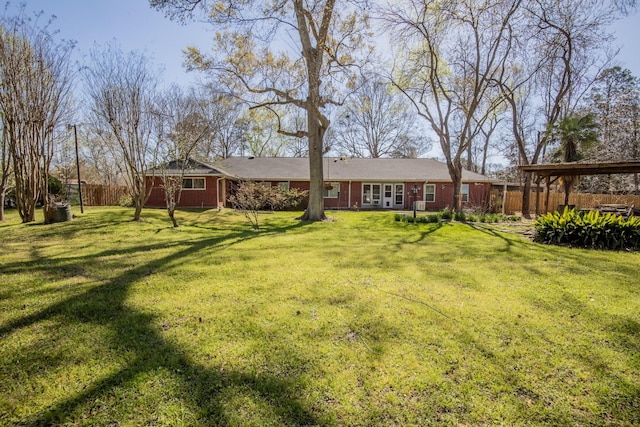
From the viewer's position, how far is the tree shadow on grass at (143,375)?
2.01m

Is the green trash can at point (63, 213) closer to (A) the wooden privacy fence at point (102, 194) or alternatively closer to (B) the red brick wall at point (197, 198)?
(B) the red brick wall at point (197, 198)

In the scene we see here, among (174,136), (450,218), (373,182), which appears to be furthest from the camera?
(373,182)

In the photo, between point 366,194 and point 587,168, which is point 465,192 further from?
point 587,168

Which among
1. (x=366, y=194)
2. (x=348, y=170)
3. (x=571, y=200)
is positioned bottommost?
(x=571, y=200)

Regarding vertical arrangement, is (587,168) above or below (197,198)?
above

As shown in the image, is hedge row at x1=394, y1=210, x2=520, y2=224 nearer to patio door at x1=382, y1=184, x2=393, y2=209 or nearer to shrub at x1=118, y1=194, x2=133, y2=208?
patio door at x1=382, y1=184, x2=393, y2=209

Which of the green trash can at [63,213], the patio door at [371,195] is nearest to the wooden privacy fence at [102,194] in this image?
the green trash can at [63,213]

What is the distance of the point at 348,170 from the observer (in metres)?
22.2

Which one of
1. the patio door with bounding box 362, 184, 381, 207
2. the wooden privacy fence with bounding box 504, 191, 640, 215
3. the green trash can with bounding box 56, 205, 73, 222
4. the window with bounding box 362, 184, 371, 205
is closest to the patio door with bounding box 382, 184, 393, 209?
the patio door with bounding box 362, 184, 381, 207

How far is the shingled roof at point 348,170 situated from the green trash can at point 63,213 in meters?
9.79

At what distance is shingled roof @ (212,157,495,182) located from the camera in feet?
67.9

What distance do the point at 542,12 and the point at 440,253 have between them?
44.4 ft

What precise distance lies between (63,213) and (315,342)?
449 inches

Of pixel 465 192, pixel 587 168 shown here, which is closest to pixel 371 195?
pixel 465 192
